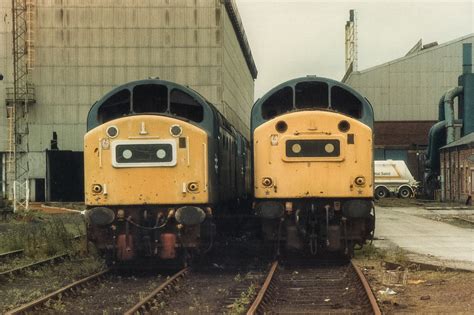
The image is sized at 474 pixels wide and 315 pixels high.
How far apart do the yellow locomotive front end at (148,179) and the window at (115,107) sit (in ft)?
2.45

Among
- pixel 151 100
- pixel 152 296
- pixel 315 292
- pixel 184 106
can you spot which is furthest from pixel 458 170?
pixel 152 296

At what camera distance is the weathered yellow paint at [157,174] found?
43.5ft

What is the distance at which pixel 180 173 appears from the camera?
13.3m

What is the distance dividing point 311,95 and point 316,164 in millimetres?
1835

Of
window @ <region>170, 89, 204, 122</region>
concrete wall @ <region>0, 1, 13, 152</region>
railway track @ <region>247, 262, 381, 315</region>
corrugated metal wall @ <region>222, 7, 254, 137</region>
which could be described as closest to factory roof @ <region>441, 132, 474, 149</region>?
corrugated metal wall @ <region>222, 7, 254, 137</region>

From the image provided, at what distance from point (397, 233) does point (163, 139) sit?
1118 centimetres

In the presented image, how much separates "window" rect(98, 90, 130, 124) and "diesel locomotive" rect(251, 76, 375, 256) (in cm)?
253

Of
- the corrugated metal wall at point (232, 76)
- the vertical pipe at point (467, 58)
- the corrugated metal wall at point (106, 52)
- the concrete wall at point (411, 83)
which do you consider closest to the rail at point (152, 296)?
the corrugated metal wall at point (106, 52)

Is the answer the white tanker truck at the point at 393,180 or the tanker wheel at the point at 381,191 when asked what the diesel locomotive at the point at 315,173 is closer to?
the white tanker truck at the point at 393,180

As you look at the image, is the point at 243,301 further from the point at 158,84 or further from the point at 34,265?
the point at 34,265

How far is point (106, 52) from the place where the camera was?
4925 cm

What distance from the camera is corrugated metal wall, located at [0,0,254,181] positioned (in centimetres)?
4884

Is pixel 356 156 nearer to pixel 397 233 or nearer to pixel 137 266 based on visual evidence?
pixel 137 266

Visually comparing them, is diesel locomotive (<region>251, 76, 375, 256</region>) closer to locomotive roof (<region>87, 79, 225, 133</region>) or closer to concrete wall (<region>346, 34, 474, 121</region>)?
locomotive roof (<region>87, 79, 225, 133</region>)
